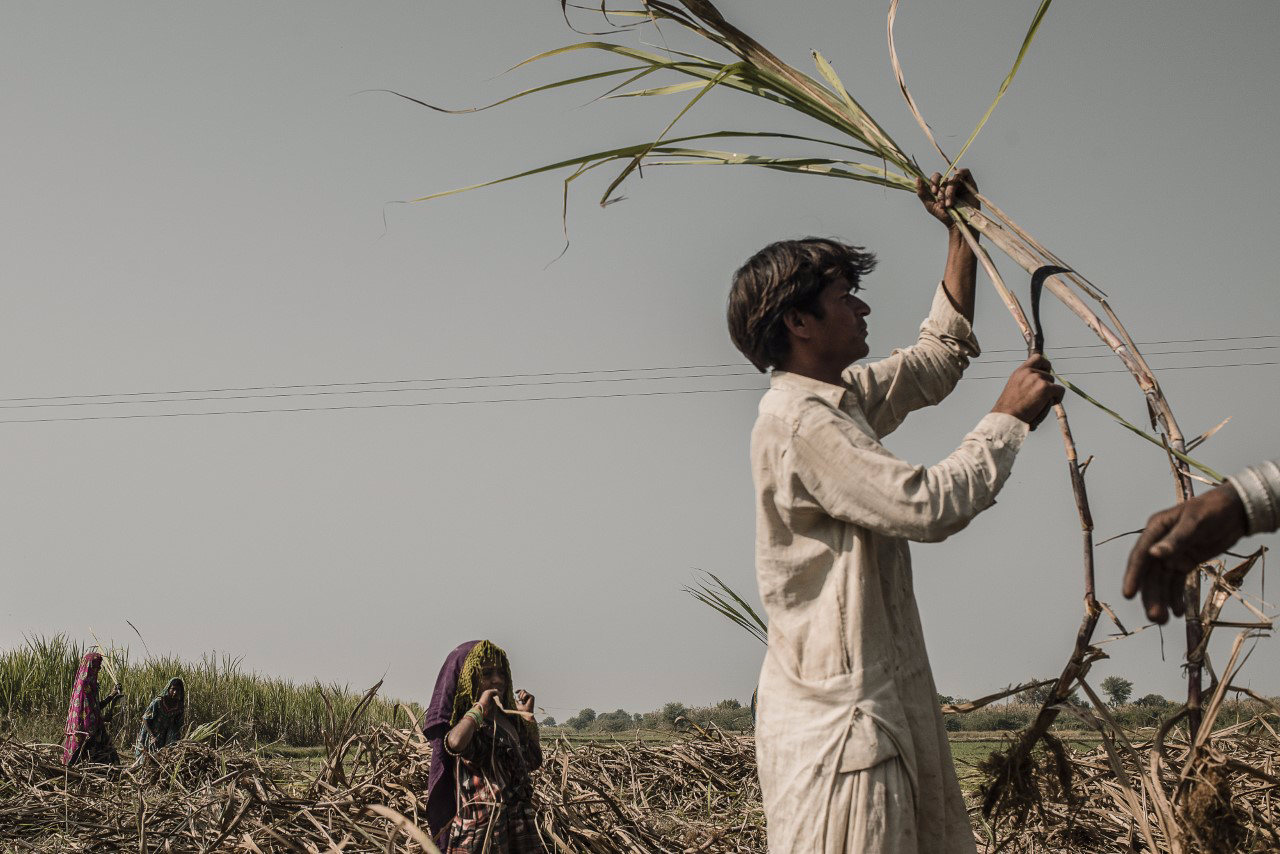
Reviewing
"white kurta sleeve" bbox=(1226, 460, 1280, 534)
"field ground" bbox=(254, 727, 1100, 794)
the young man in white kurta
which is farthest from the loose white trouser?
"field ground" bbox=(254, 727, 1100, 794)

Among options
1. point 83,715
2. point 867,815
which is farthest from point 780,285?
point 83,715

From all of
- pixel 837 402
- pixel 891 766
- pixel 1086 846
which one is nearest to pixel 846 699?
pixel 891 766

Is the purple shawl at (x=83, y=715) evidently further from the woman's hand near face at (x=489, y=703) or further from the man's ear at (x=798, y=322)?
the man's ear at (x=798, y=322)

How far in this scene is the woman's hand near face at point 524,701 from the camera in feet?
15.7

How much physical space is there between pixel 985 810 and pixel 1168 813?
0.36 m

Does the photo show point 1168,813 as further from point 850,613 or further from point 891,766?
point 850,613

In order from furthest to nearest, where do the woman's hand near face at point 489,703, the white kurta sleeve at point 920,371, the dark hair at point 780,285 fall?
the woman's hand near face at point 489,703 → the white kurta sleeve at point 920,371 → the dark hair at point 780,285

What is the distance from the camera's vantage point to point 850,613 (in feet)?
6.82

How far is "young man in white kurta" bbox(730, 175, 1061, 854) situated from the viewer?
2020mm

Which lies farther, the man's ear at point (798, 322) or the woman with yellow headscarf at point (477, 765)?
the woman with yellow headscarf at point (477, 765)

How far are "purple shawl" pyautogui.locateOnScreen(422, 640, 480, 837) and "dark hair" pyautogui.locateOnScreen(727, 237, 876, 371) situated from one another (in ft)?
8.90

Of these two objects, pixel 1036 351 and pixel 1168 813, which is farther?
pixel 1168 813

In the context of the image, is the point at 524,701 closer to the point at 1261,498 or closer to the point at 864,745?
the point at 864,745

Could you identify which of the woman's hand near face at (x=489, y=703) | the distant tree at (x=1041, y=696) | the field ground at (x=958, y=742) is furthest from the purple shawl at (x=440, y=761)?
the distant tree at (x=1041, y=696)
